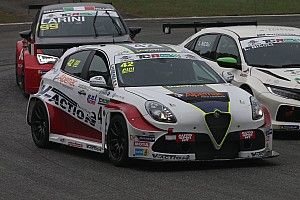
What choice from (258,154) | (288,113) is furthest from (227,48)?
(258,154)

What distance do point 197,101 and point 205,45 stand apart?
200 inches

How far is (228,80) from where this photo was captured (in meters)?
11.7

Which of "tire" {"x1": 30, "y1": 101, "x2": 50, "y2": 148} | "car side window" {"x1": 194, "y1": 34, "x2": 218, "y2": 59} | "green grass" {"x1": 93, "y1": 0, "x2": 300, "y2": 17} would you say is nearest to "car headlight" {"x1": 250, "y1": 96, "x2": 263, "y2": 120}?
"tire" {"x1": 30, "y1": 101, "x2": 50, "y2": 148}

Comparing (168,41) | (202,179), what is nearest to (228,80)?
(202,179)

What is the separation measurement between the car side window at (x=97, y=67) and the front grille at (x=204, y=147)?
5.38ft

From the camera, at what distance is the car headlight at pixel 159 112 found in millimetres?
10281

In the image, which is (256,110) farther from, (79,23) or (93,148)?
(79,23)

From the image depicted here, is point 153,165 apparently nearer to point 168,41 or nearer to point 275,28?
point 275,28

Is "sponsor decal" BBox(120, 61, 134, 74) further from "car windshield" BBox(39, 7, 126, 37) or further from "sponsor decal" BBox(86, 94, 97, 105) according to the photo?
"car windshield" BBox(39, 7, 126, 37)

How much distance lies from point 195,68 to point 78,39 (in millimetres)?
6841

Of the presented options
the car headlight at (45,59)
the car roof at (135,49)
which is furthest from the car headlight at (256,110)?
the car headlight at (45,59)

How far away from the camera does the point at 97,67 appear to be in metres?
11.8

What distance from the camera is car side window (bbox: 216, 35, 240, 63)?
1451 centimetres

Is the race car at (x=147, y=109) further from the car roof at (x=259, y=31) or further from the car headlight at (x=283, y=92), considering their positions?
the car roof at (x=259, y=31)
